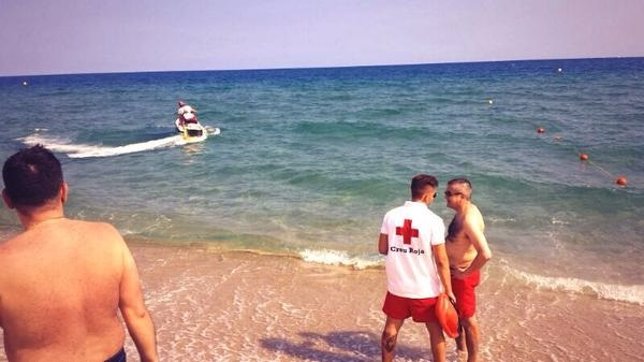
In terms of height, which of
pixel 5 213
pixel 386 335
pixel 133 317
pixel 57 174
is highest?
pixel 57 174

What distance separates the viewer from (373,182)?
510 inches

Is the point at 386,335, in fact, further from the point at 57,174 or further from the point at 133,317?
the point at 57,174

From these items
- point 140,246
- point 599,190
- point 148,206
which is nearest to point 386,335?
point 140,246

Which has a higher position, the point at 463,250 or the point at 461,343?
the point at 463,250

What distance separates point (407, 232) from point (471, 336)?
131 centimetres

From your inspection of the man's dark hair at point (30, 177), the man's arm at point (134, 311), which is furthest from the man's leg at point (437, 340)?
the man's dark hair at point (30, 177)

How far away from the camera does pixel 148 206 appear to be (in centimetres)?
1152

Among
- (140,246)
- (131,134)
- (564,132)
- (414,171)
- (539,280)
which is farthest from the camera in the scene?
(131,134)

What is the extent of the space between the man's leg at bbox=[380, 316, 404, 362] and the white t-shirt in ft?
0.98

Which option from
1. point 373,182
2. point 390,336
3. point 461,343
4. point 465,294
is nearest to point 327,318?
point 461,343

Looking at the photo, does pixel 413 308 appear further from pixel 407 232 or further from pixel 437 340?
pixel 407 232

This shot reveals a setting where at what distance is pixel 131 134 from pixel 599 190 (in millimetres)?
21527

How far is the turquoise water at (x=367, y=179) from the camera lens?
8.52 m

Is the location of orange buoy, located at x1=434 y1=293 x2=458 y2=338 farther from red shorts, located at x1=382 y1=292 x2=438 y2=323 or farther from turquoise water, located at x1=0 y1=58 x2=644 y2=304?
turquoise water, located at x1=0 y1=58 x2=644 y2=304
